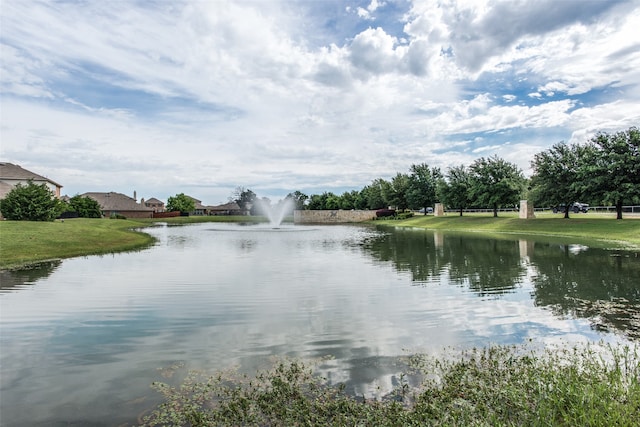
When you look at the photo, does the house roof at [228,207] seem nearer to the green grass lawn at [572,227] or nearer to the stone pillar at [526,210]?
the green grass lawn at [572,227]

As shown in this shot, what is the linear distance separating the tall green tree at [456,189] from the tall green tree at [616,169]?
23.7m

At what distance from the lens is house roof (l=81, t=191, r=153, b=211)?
118 m

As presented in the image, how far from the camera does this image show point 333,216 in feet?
368

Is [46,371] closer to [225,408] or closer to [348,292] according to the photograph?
[225,408]

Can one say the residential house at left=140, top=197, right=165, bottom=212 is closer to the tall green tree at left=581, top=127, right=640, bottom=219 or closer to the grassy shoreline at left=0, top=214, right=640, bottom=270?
the grassy shoreline at left=0, top=214, right=640, bottom=270

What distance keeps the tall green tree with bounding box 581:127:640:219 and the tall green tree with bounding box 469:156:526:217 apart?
47.2 feet

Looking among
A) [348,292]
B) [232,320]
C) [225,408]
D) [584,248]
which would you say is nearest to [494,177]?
[584,248]

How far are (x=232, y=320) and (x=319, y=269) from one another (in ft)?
32.0

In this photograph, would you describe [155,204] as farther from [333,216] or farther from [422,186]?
[422,186]

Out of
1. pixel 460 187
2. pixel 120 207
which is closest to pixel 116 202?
pixel 120 207

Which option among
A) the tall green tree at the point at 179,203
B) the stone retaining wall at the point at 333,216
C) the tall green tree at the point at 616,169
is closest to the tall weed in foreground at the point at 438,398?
the tall green tree at the point at 616,169

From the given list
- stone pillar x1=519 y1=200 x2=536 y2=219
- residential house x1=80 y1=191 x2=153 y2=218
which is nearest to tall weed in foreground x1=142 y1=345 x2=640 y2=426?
stone pillar x1=519 y1=200 x2=536 y2=219

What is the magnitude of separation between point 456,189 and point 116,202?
9905 centimetres

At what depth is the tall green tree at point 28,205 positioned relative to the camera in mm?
42156
